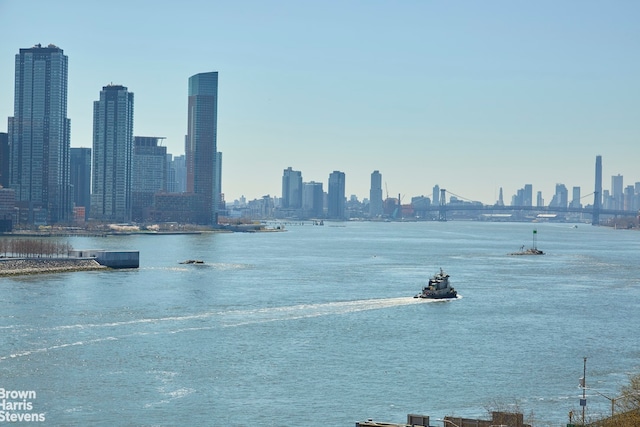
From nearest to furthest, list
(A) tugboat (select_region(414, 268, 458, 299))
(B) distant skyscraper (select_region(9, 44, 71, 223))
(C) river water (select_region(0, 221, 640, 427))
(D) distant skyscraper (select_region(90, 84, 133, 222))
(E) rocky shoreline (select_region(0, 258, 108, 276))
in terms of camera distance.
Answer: (C) river water (select_region(0, 221, 640, 427)) < (A) tugboat (select_region(414, 268, 458, 299)) < (E) rocky shoreline (select_region(0, 258, 108, 276)) < (B) distant skyscraper (select_region(9, 44, 71, 223)) < (D) distant skyscraper (select_region(90, 84, 133, 222))

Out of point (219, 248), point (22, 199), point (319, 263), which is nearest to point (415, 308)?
point (319, 263)

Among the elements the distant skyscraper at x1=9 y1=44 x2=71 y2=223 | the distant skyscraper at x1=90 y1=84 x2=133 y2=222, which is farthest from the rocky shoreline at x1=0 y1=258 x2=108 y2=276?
the distant skyscraper at x1=90 y1=84 x2=133 y2=222

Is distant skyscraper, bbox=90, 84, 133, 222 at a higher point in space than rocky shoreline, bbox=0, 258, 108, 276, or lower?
higher

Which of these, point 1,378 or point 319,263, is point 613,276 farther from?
point 1,378

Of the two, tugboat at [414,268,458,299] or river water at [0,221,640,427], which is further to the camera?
tugboat at [414,268,458,299]

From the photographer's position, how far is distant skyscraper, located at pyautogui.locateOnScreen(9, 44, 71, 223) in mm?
168000

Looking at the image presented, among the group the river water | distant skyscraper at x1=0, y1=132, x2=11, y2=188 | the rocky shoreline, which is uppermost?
distant skyscraper at x1=0, y1=132, x2=11, y2=188

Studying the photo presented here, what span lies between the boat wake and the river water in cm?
10

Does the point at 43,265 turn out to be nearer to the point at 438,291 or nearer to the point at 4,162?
the point at 438,291

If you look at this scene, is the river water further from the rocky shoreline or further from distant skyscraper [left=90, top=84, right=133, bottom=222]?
distant skyscraper [left=90, top=84, right=133, bottom=222]

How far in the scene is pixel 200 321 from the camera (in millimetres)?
41781

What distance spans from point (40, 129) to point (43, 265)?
11122cm

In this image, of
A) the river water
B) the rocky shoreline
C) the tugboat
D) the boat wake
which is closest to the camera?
the river water

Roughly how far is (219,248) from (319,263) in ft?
104
